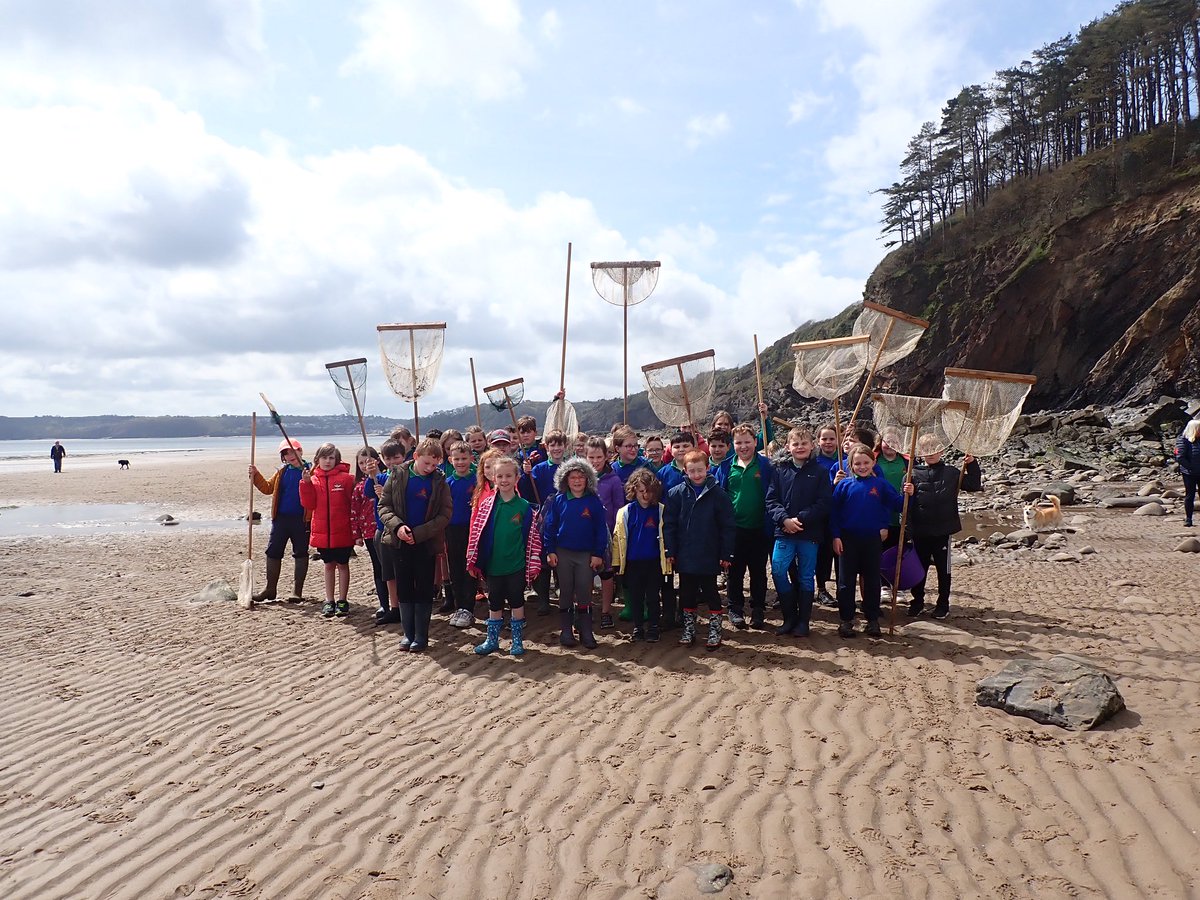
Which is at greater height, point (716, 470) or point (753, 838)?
point (716, 470)

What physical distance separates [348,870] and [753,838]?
199 centimetres

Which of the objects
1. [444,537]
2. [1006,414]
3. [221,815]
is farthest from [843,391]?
[221,815]

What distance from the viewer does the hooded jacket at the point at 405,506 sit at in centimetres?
695

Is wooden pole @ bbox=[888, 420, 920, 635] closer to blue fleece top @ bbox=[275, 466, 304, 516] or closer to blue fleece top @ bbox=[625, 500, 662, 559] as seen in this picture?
blue fleece top @ bbox=[625, 500, 662, 559]

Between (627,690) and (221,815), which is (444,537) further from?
(221,815)

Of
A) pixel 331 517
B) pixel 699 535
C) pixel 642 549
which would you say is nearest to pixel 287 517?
pixel 331 517

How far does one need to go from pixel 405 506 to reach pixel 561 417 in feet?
15.4

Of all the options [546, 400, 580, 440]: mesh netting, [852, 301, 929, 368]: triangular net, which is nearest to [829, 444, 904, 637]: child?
[852, 301, 929, 368]: triangular net

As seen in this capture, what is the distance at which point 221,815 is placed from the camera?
13.5ft

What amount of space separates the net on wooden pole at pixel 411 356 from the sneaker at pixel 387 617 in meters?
3.00

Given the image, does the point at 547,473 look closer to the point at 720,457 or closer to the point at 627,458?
the point at 627,458

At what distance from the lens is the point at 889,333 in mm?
8211

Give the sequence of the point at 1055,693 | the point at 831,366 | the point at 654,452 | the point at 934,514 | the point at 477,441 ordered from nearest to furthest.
Result: the point at 1055,693, the point at 934,514, the point at 654,452, the point at 831,366, the point at 477,441

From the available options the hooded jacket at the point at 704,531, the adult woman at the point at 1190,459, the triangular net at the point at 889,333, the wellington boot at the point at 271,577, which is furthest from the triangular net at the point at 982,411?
the wellington boot at the point at 271,577
